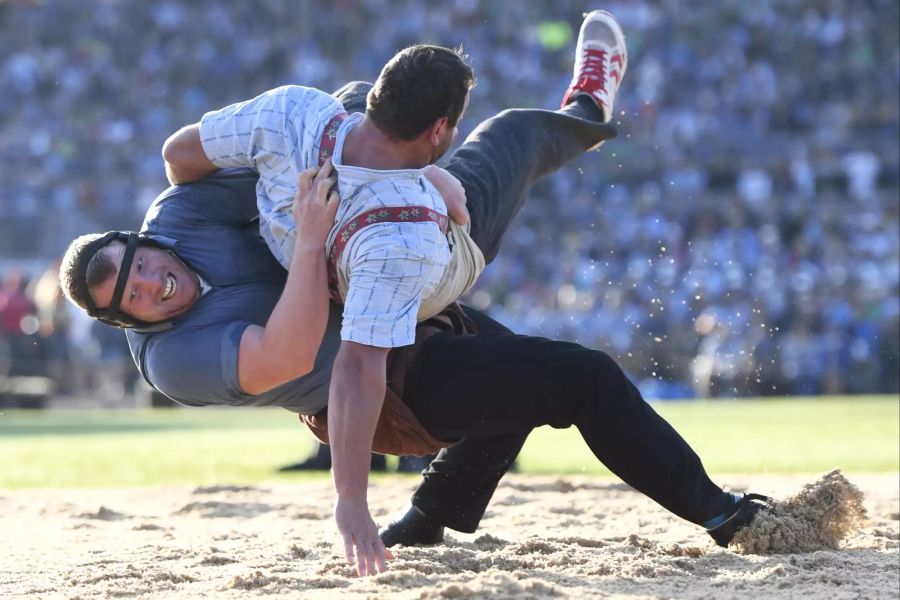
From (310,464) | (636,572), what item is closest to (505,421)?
(636,572)

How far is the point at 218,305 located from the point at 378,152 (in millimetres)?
787

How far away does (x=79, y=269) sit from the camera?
4.49 metres

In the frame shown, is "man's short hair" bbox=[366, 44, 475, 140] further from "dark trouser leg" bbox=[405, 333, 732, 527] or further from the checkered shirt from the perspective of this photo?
"dark trouser leg" bbox=[405, 333, 732, 527]

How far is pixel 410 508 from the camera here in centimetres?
529

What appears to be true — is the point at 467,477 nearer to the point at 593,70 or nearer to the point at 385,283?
the point at 385,283

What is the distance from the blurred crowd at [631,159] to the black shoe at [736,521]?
568 inches

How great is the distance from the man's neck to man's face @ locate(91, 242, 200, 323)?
709 mm

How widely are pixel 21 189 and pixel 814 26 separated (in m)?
14.6

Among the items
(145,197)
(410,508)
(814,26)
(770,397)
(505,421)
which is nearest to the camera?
(505,421)

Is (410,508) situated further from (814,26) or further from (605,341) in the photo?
(814,26)

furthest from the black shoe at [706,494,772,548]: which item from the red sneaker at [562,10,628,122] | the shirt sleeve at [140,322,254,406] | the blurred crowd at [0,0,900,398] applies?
the blurred crowd at [0,0,900,398]

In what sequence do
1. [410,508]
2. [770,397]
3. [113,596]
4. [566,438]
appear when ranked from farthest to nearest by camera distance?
[770,397] → [566,438] → [410,508] → [113,596]

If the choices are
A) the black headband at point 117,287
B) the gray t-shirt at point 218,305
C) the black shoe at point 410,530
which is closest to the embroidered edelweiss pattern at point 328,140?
the gray t-shirt at point 218,305

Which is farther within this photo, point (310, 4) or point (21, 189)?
point (310, 4)
